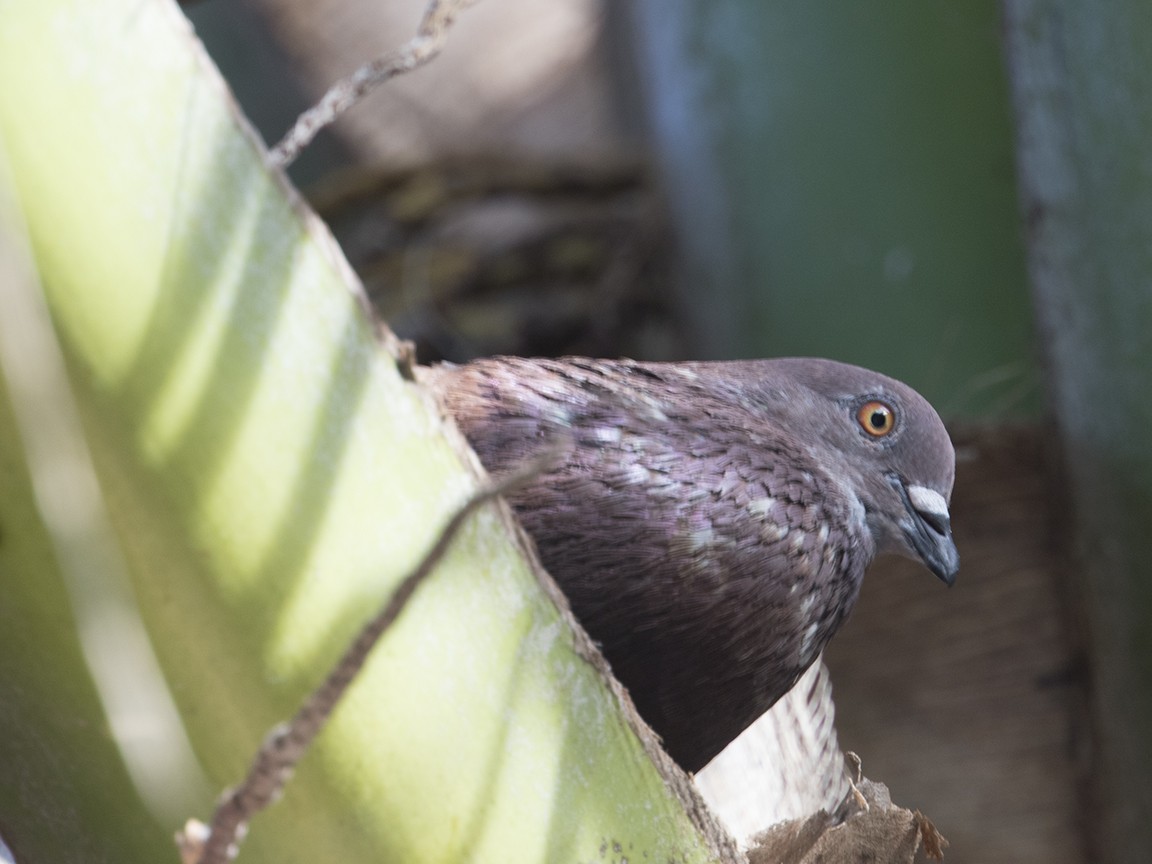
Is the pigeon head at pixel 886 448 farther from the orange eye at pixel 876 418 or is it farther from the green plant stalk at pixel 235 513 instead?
the green plant stalk at pixel 235 513

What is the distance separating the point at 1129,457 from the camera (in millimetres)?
1947

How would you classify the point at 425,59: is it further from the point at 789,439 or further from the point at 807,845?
the point at 807,845

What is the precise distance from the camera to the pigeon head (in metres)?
1.29

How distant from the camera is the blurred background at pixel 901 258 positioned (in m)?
2.00

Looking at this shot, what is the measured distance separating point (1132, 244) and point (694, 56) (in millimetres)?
1799

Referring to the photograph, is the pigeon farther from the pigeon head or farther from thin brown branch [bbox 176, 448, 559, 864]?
thin brown branch [bbox 176, 448, 559, 864]

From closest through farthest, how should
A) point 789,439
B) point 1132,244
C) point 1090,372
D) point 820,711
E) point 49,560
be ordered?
1. point 49,560
2. point 789,439
3. point 820,711
4. point 1132,244
5. point 1090,372

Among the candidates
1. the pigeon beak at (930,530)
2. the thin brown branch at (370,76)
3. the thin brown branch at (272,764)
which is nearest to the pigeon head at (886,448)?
the pigeon beak at (930,530)

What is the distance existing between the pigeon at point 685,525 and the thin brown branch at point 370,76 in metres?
0.31

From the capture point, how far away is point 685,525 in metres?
1.01

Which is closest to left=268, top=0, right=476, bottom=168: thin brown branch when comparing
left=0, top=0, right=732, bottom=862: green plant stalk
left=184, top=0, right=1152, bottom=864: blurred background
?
left=0, top=0, right=732, bottom=862: green plant stalk

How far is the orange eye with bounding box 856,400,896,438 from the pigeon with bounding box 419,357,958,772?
0.07 meters

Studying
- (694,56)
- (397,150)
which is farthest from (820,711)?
(397,150)

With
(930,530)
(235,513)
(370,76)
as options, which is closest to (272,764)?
(235,513)
